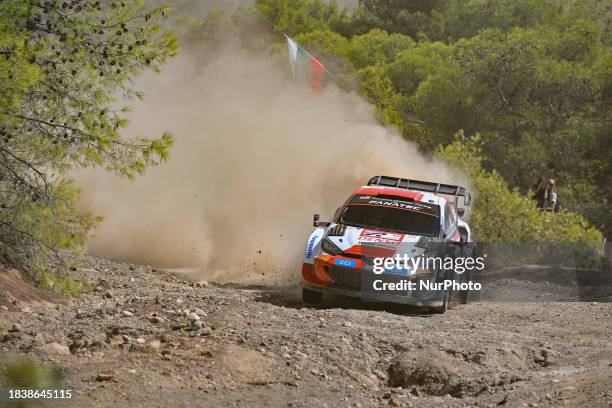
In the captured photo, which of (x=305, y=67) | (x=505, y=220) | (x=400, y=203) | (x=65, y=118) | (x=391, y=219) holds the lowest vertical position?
(x=391, y=219)

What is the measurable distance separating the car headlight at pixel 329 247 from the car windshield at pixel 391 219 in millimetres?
843

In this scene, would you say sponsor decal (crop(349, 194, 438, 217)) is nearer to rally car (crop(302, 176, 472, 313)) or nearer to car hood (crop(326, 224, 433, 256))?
rally car (crop(302, 176, 472, 313))

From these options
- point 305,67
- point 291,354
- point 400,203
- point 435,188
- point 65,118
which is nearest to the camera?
point 291,354

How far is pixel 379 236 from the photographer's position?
14.1 meters

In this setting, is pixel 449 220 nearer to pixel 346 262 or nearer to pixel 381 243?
pixel 381 243

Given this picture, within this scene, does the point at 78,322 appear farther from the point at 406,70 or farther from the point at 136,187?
the point at 406,70

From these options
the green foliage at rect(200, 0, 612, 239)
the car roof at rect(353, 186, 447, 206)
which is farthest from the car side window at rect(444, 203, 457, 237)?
the green foliage at rect(200, 0, 612, 239)

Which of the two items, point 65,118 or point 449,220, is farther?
point 449,220

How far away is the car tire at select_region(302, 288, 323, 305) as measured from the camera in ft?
46.1

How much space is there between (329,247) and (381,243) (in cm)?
72

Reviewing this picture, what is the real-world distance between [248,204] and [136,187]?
8.77ft

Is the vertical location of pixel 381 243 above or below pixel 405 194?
below

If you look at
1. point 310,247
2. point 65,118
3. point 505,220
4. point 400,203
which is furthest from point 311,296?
point 505,220

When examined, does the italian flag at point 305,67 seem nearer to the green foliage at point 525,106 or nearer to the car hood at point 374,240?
the green foliage at point 525,106
